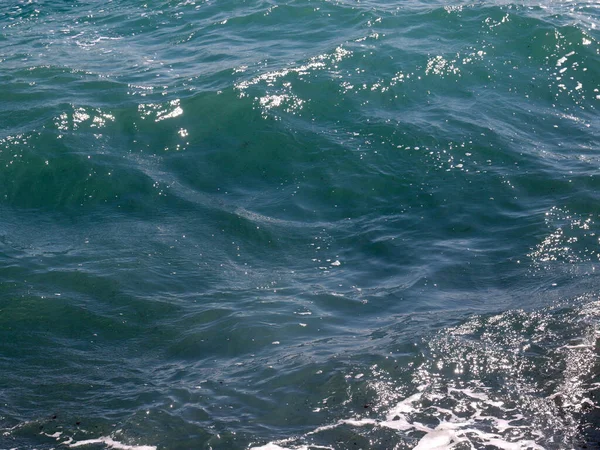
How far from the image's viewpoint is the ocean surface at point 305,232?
598cm

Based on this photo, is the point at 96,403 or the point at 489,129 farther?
the point at 489,129

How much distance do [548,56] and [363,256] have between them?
24.5 ft

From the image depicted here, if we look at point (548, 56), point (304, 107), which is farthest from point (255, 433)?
point (548, 56)

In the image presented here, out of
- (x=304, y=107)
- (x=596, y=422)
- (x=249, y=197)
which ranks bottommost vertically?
(x=596, y=422)

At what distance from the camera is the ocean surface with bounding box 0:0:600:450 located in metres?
5.98

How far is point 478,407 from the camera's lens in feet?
19.3

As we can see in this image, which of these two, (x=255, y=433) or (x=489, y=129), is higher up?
(x=489, y=129)

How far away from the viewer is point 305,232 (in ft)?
28.8

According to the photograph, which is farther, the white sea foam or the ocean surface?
the ocean surface

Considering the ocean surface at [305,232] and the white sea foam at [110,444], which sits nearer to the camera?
the white sea foam at [110,444]

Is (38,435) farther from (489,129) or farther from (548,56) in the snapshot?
(548,56)

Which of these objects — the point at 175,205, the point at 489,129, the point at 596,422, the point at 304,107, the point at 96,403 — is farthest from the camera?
the point at 304,107

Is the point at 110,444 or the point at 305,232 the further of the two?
the point at 305,232

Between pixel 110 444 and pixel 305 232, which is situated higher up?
pixel 305 232
